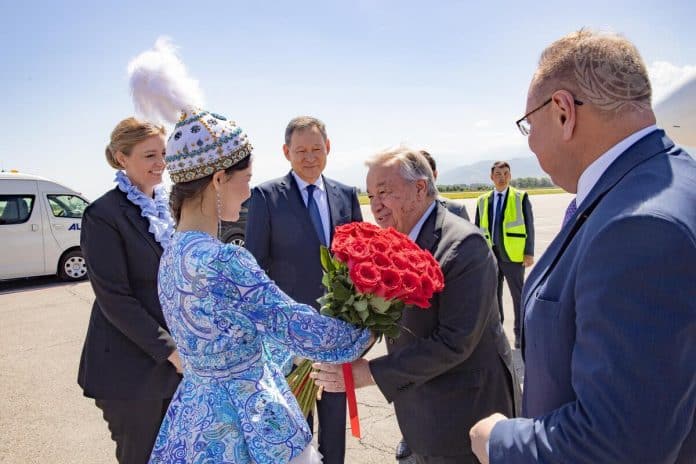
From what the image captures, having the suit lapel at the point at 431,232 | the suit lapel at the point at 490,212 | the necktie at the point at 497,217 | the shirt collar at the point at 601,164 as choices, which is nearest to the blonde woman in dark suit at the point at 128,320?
the suit lapel at the point at 431,232

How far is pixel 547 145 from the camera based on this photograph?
133 cm

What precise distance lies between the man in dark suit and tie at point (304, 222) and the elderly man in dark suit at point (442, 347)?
1.06 m

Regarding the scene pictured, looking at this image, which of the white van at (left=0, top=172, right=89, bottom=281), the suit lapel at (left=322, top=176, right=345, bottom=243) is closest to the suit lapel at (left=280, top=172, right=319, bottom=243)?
the suit lapel at (left=322, top=176, right=345, bottom=243)

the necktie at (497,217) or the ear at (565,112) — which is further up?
the ear at (565,112)

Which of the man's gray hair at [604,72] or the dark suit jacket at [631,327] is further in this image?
the man's gray hair at [604,72]

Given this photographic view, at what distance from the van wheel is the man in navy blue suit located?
39.8 ft

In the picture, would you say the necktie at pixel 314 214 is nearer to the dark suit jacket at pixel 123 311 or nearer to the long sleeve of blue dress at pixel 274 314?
the dark suit jacket at pixel 123 311

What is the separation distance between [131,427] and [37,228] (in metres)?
10.0

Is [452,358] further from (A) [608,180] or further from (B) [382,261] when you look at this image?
(A) [608,180]

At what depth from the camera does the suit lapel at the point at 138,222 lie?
263 centimetres

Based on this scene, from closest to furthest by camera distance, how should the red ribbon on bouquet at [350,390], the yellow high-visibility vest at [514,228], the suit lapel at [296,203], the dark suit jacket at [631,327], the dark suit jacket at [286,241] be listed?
1. the dark suit jacket at [631,327]
2. the red ribbon on bouquet at [350,390]
3. the dark suit jacket at [286,241]
4. the suit lapel at [296,203]
5. the yellow high-visibility vest at [514,228]

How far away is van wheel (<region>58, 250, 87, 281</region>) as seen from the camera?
36.4 feet

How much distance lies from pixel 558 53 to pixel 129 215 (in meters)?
2.31

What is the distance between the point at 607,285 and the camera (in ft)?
3.15
